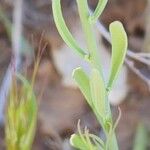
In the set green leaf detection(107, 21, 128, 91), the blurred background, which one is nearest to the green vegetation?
green leaf detection(107, 21, 128, 91)

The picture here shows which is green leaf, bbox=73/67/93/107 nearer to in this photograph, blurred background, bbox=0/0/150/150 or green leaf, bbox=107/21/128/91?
green leaf, bbox=107/21/128/91

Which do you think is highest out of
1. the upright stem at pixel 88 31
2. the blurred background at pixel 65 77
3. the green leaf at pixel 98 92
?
the upright stem at pixel 88 31

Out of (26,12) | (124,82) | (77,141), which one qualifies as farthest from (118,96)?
(77,141)

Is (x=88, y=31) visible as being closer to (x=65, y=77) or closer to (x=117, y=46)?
(x=117, y=46)

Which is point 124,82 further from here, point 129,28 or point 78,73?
point 78,73

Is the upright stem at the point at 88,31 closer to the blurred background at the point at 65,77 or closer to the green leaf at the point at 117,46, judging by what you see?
the green leaf at the point at 117,46

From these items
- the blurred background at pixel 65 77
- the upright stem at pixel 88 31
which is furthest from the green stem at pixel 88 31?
the blurred background at pixel 65 77

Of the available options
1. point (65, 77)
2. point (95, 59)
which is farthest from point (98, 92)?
point (65, 77)

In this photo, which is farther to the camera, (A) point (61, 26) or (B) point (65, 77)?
(B) point (65, 77)
